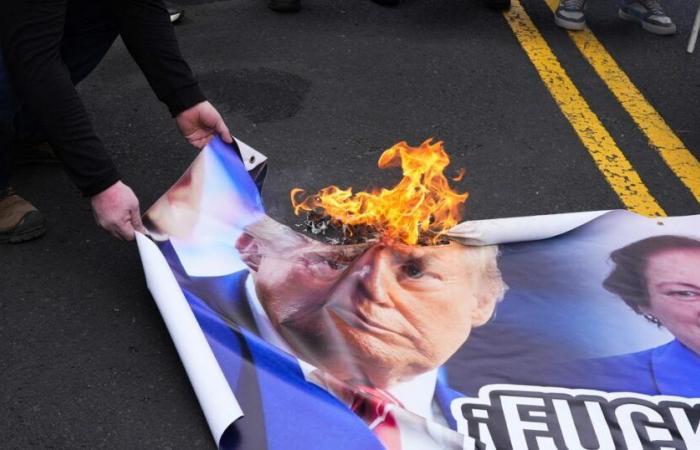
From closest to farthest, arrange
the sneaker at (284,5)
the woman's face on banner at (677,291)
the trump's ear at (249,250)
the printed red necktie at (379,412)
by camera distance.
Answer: the printed red necktie at (379,412) < the woman's face on banner at (677,291) < the trump's ear at (249,250) < the sneaker at (284,5)

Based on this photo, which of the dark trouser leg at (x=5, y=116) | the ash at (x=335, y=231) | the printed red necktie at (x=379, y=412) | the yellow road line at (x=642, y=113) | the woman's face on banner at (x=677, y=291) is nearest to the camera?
the printed red necktie at (x=379, y=412)

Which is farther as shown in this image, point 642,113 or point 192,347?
point 642,113

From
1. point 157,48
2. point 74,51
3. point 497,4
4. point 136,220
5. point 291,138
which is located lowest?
point 291,138

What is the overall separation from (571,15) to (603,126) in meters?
1.21

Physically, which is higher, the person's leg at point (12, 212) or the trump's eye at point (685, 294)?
the trump's eye at point (685, 294)

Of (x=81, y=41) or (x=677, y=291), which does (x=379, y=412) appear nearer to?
(x=677, y=291)

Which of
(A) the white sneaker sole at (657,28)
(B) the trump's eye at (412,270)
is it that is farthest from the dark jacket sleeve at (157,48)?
(A) the white sneaker sole at (657,28)

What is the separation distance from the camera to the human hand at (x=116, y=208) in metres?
2.33

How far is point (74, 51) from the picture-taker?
116 inches

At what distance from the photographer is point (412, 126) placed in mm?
3725

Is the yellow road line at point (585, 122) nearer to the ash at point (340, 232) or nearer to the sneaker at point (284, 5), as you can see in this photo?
the ash at point (340, 232)

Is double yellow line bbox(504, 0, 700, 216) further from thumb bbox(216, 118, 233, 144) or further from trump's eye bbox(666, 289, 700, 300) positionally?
thumb bbox(216, 118, 233, 144)

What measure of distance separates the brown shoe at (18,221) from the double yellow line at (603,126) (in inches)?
90.6

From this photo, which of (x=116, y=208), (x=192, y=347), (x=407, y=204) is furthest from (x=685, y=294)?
(x=116, y=208)
